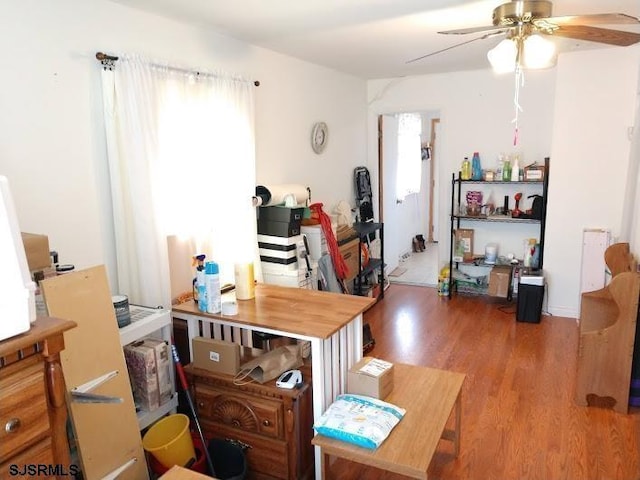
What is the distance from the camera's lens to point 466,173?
4.86 m

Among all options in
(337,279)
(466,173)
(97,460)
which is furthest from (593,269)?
(97,460)

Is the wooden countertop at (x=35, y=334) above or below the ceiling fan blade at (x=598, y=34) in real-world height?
below

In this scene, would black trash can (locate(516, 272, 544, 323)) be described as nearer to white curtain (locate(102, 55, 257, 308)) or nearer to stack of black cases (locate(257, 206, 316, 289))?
stack of black cases (locate(257, 206, 316, 289))

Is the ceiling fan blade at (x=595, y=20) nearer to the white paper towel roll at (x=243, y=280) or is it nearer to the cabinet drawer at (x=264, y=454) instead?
the white paper towel roll at (x=243, y=280)

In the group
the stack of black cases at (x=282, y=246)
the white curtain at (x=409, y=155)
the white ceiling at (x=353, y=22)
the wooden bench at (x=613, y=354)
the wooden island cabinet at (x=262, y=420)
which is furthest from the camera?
the white curtain at (x=409, y=155)

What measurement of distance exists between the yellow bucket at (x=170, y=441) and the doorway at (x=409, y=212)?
3.88 metres

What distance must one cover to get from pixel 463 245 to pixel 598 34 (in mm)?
2902

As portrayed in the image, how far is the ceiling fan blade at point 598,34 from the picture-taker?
7.36ft

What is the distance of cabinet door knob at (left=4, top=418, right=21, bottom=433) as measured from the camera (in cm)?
108

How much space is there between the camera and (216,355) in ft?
7.32

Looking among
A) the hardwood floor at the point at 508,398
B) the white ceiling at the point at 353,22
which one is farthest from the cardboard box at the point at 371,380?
the white ceiling at the point at 353,22

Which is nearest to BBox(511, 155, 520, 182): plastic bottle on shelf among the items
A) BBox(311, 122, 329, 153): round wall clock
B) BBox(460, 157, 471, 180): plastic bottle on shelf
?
BBox(460, 157, 471, 180): plastic bottle on shelf

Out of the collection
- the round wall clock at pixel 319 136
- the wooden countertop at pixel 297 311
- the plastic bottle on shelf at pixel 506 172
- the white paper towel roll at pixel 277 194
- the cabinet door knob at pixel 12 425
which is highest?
the round wall clock at pixel 319 136

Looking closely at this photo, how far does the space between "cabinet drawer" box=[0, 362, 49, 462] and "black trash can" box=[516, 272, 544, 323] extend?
3994 millimetres
